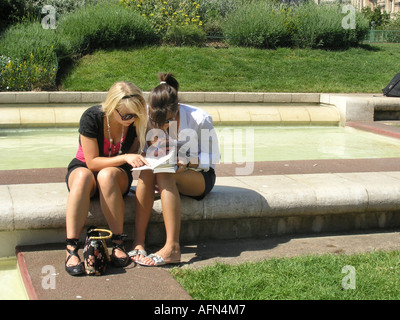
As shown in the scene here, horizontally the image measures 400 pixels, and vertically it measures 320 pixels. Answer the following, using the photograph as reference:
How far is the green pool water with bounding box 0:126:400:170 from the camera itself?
275 inches

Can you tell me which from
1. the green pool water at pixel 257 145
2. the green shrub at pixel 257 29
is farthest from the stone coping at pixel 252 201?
the green shrub at pixel 257 29

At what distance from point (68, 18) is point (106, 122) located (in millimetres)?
11052

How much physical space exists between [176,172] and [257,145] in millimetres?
4493

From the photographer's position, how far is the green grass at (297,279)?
3.08m

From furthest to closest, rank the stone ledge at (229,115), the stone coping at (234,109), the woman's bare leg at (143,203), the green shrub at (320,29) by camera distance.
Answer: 1. the green shrub at (320,29)
2. the stone coping at (234,109)
3. the stone ledge at (229,115)
4. the woman's bare leg at (143,203)

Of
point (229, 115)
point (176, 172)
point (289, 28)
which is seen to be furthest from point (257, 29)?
point (176, 172)

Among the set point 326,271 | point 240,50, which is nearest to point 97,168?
point 326,271

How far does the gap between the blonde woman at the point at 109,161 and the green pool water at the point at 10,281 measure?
1.03ft

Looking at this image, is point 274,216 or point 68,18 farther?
point 68,18

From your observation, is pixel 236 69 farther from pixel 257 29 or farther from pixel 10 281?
pixel 10 281

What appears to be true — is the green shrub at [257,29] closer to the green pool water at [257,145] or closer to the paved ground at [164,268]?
the green pool water at [257,145]

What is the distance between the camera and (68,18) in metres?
14.0

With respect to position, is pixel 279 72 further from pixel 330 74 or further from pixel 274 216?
pixel 274 216

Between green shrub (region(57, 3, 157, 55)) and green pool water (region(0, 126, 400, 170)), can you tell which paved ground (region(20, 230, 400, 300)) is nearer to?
green pool water (region(0, 126, 400, 170))
